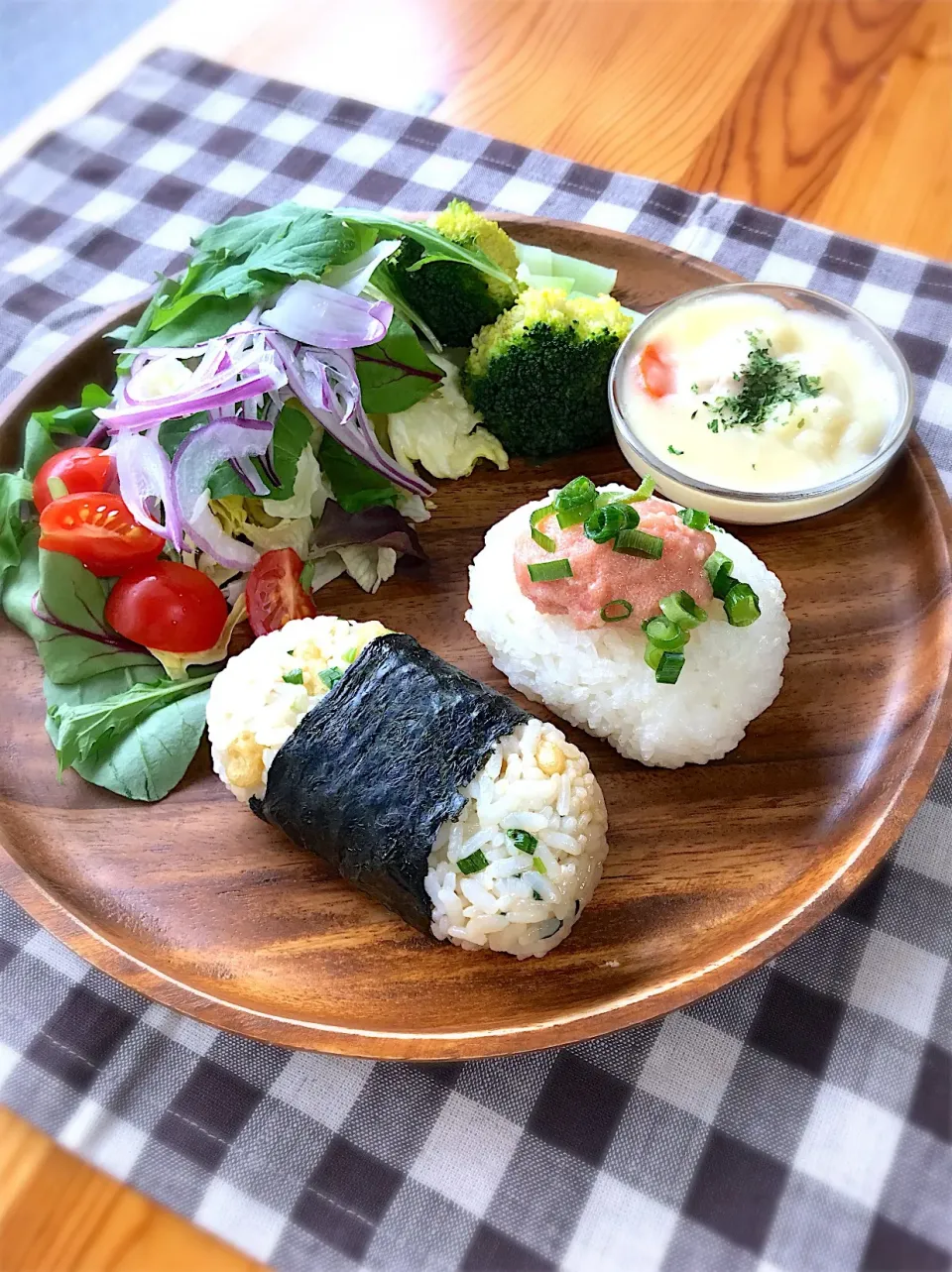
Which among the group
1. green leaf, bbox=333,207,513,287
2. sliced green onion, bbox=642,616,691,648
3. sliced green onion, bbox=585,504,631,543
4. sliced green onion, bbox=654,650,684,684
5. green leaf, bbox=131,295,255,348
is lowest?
sliced green onion, bbox=654,650,684,684

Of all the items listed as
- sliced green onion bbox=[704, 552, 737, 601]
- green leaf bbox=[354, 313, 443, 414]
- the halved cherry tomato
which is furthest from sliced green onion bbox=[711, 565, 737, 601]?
green leaf bbox=[354, 313, 443, 414]

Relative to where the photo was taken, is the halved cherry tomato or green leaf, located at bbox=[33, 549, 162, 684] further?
the halved cherry tomato

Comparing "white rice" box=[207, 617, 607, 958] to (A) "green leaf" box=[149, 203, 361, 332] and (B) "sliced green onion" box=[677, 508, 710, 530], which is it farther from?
Result: (A) "green leaf" box=[149, 203, 361, 332]

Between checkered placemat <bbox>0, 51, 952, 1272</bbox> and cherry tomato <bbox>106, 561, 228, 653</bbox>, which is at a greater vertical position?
cherry tomato <bbox>106, 561, 228, 653</bbox>

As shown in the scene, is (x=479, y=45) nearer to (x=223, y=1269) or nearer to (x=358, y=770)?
(x=358, y=770)

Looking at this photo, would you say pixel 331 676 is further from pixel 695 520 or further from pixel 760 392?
pixel 760 392

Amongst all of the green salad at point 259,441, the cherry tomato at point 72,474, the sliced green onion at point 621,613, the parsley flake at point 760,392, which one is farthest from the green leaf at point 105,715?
the parsley flake at point 760,392

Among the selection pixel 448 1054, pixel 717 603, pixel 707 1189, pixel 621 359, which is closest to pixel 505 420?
pixel 621 359
